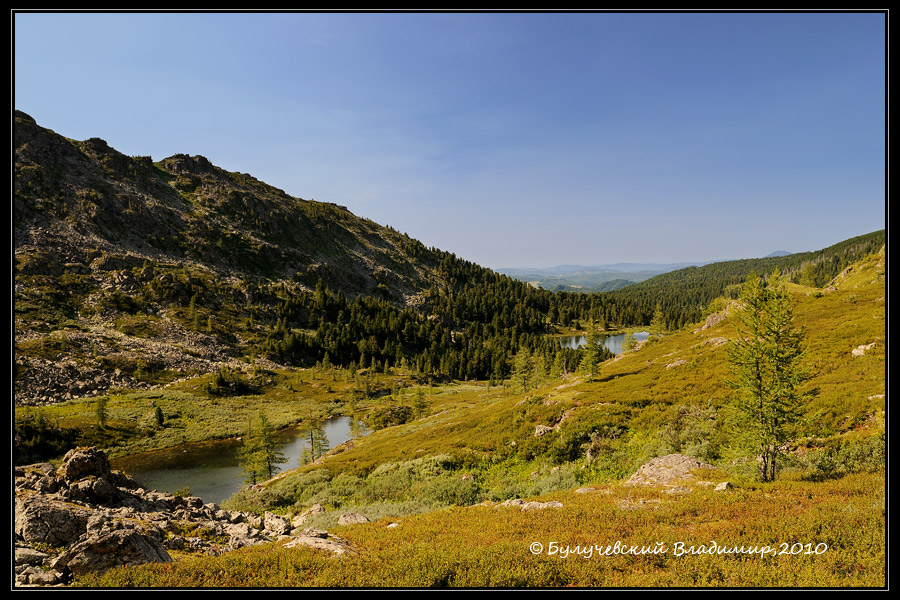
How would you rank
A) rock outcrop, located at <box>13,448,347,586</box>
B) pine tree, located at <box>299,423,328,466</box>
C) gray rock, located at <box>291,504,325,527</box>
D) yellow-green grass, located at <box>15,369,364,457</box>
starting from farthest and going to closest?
yellow-green grass, located at <box>15,369,364,457</box>, pine tree, located at <box>299,423,328,466</box>, gray rock, located at <box>291,504,325,527</box>, rock outcrop, located at <box>13,448,347,586</box>

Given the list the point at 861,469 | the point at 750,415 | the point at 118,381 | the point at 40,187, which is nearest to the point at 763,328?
the point at 750,415

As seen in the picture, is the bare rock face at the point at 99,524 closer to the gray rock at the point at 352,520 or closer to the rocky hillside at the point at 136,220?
the gray rock at the point at 352,520

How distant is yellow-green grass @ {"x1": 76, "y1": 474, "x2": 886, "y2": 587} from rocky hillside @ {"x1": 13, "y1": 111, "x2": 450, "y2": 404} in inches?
3978

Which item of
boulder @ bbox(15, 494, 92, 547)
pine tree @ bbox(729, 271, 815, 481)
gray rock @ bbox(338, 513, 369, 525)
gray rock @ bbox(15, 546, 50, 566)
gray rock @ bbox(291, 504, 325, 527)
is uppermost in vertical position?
pine tree @ bbox(729, 271, 815, 481)

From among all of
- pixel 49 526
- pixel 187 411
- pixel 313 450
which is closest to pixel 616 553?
pixel 49 526

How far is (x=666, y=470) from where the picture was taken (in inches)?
635

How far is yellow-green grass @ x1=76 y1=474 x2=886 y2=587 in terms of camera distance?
23.0 feet

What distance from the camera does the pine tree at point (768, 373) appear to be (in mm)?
13289

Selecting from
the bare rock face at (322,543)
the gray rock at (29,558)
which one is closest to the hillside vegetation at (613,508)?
the bare rock face at (322,543)

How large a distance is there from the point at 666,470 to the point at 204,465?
63.3 metres

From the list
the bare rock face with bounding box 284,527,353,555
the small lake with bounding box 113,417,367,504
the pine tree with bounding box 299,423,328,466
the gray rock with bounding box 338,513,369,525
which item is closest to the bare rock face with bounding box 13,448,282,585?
the gray rock with bounding box 338,513,369,525

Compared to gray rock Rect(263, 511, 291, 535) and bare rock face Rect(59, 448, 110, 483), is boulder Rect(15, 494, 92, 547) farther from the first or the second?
bare rock face Rect(59, 448, 110, 483)

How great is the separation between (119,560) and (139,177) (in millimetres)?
221088

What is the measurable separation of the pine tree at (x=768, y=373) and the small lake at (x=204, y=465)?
4779cm
